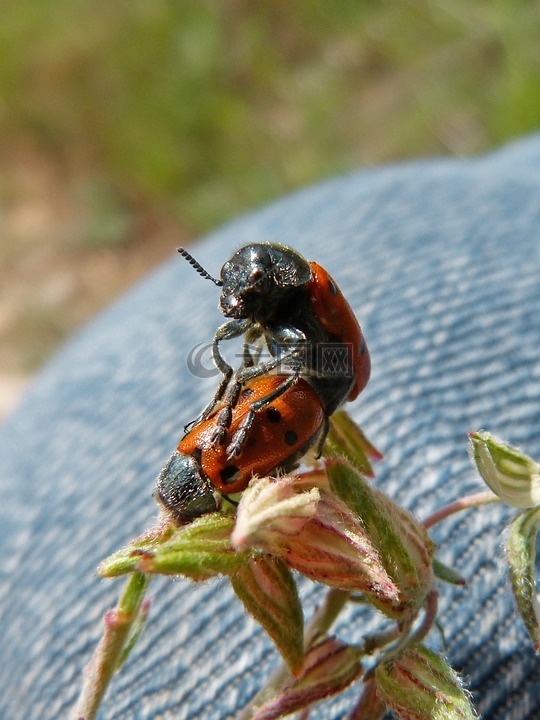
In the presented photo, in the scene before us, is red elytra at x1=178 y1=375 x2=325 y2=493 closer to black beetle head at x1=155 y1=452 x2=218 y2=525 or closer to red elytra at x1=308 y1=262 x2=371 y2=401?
black beetle head at x1=155 y1=452 x2=218 y2=525

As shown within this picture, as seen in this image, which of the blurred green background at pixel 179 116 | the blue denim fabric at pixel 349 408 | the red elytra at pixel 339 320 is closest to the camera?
the red elytra at pixel 339 320

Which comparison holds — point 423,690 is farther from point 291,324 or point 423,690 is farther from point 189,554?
point 291,324

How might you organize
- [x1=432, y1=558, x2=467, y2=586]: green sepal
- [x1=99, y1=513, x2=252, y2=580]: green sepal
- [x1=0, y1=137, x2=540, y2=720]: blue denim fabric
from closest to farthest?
[x1=99, y1=513, x2=252, y2=580]: green sepal, [x1=432, y1=558, x2=467, y2=586]: green sepal, [x1=0, y1=137, x2=540, y2=720]: blue denim fabric

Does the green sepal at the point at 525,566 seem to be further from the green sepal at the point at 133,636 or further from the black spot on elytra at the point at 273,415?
the green sepal at the point at 133,636

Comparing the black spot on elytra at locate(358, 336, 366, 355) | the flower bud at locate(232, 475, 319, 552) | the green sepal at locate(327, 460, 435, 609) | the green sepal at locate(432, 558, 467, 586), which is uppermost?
the flower bud at locate(232, 475, 319, 552)

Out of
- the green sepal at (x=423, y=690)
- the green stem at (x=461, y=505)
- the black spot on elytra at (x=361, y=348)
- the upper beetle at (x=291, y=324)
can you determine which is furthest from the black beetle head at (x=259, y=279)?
the green sepal at (x=423, y=690)

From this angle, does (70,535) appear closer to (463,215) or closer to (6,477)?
(6,477)

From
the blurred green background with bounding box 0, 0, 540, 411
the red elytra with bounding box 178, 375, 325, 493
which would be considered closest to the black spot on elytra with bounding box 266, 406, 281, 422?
the red elytra with bounding box 178, 375, 325, 493
